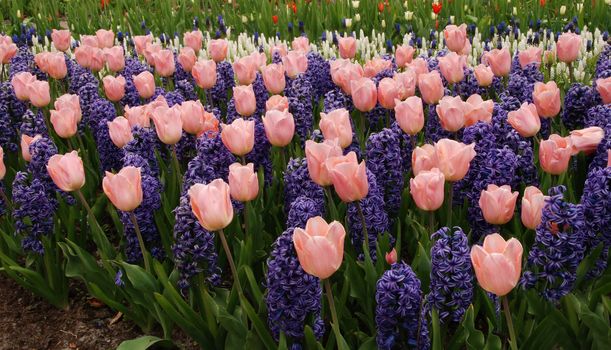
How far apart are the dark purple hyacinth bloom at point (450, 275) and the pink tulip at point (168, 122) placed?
1524 millimetres

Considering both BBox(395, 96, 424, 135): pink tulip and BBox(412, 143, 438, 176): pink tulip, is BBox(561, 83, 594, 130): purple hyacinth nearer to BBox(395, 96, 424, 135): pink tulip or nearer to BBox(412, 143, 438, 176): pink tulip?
BBox(395, 96, 424, 135): pink tulip

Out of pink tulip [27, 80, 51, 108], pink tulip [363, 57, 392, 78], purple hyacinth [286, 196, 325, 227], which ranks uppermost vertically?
pink tulip [27, 80, 51, 108]

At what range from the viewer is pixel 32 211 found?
306cm

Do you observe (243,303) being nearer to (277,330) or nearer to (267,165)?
(277,330)

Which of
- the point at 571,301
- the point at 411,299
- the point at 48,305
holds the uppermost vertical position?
the point at 411,299

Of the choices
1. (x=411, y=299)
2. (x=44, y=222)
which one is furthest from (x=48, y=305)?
(x=411, y=299)

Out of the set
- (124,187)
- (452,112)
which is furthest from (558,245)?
(124,187)

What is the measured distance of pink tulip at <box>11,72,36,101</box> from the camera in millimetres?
4191

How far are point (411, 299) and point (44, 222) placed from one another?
1.74m

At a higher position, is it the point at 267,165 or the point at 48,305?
the point at 267,165

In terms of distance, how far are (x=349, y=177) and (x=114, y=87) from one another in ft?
7.48

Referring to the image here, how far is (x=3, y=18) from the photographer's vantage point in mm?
10578

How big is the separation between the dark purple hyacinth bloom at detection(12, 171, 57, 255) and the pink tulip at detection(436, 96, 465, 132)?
180cm

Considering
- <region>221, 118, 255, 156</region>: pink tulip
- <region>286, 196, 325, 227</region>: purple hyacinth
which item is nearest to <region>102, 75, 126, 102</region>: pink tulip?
<region>221, 118, 255, 156</region>: pink tulip
